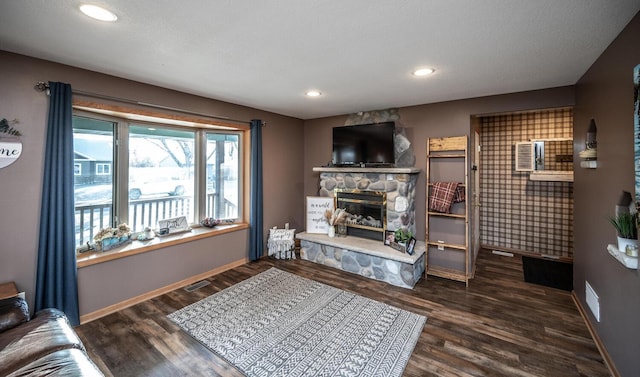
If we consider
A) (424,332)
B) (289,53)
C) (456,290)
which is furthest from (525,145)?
(289,53)

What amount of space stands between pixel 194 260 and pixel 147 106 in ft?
6.41

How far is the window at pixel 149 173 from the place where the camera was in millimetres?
2904

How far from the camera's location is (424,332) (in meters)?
2.42

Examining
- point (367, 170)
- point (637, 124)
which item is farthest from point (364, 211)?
point (637, 124)

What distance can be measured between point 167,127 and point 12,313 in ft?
7.85

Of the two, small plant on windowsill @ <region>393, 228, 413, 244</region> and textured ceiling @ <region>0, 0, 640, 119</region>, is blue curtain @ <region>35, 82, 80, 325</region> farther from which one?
small plant on windowsill @ <region>393, 228, 413, 244</region>

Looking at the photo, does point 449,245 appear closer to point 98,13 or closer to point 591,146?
point 591,146

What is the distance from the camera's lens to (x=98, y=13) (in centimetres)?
158

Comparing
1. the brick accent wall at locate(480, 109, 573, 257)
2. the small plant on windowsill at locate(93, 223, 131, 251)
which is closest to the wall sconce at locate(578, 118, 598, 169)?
the brick accent wall at locate(480, 109, 573, 257)

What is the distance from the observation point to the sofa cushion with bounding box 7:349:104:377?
1.33 metres

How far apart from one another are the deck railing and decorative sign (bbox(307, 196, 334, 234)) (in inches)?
47.4

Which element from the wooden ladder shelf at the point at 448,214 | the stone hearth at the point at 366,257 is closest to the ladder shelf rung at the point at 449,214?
the wooden ladder shelf at the point at 448,214

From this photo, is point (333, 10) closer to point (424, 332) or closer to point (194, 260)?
point (424, 332)

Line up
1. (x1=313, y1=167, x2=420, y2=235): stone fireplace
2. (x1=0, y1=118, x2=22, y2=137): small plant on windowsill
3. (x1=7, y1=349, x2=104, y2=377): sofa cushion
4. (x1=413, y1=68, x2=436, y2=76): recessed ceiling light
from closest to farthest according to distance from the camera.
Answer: (x1=7, y1=349, x2=104, y2=377): sofa cushion < (x1=0, y1=118, x2=22, y2=137): small plant on windowsill < (x1=413, y1=68, x2=436, y2=76): recessed ceiling light < (x1=313, y1=167, x2=420, y2=235): stone fireplace
